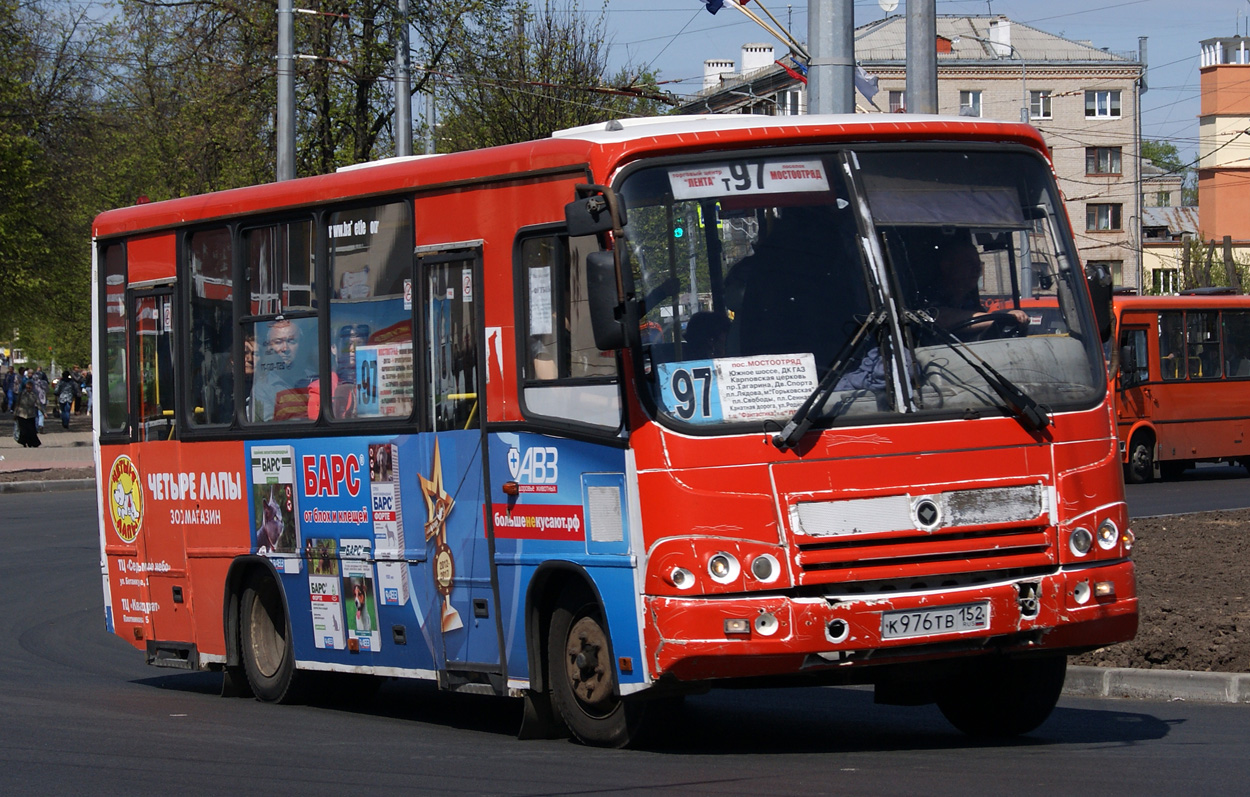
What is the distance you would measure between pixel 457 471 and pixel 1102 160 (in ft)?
268

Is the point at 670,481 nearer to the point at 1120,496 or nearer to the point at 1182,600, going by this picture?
the point at 1120,496

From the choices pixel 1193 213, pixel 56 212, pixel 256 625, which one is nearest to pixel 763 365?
pixel 256 625

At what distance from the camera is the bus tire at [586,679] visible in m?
7.88

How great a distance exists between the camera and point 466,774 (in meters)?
7.53

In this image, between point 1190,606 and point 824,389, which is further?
point 1190,606

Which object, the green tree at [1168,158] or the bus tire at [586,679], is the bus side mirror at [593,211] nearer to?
the bus tire at [586,679]

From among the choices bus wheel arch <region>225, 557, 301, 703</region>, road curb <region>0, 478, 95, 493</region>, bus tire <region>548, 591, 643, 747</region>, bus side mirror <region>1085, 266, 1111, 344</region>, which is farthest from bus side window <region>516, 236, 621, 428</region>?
road curb <region>0, 478, 95, 493</region>

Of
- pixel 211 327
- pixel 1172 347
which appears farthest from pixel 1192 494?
pixel 211 327

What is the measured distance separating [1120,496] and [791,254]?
1862 mm

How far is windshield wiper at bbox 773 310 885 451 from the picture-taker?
23.8 ft

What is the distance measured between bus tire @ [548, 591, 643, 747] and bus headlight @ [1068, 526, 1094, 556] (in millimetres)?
2061

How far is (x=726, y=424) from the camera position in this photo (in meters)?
7.34

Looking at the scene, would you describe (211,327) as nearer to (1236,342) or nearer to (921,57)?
(921,57)

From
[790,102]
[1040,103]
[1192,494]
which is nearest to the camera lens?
[1192,494]
